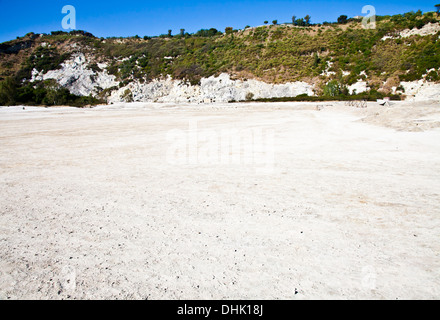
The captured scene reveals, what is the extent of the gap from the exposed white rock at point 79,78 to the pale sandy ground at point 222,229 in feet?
261

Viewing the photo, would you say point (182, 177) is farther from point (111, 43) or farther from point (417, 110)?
point (111, 43)

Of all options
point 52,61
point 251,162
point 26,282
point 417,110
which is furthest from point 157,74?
point 26,282

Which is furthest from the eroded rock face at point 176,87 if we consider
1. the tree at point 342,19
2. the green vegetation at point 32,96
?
the tree at point 342,19

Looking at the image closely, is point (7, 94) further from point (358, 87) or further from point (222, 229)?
point (358, 87)

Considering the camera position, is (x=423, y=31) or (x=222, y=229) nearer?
(x=222, y=229)

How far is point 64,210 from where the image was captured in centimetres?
523

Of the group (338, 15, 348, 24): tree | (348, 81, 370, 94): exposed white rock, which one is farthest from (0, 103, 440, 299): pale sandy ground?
(338, 15, 348, 24): tree

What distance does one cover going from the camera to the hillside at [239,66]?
51031 millimetres

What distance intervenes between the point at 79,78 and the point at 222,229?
9180 centimetres

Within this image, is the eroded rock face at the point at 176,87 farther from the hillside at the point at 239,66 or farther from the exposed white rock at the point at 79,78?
the hillside at the point at 239,66

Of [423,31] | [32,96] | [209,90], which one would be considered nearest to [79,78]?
[32,96]

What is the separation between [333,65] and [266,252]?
66.6 meters

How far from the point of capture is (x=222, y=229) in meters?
4.39

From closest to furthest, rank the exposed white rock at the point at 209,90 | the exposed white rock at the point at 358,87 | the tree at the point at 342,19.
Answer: the exposed white rock at the point at 358,87, the exposed white rock at the point at 209,90, the tree at the point at 342,19
